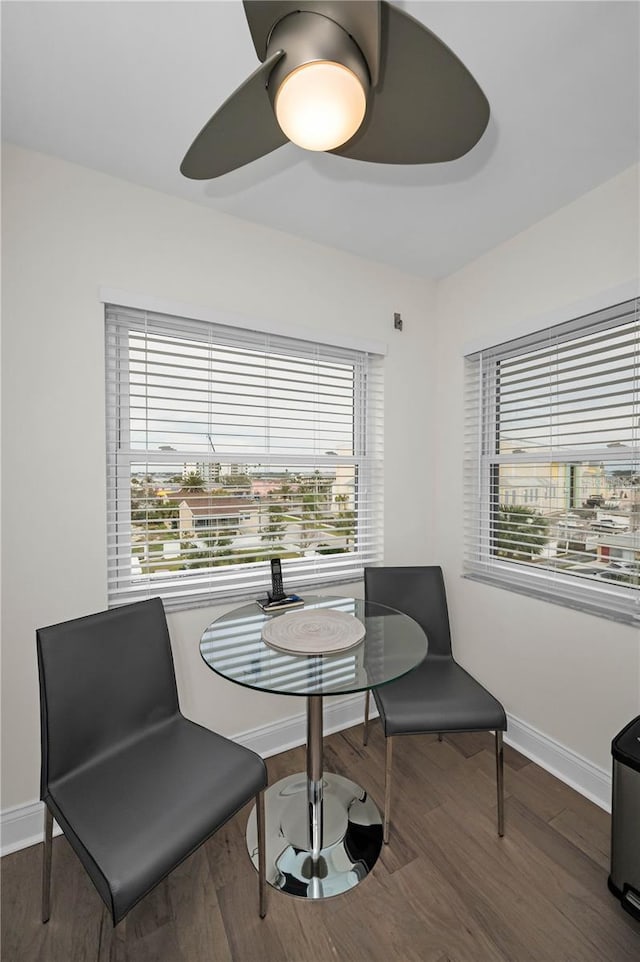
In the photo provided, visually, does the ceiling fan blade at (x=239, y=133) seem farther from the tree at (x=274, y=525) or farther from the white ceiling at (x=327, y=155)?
the tree at (x=274, y=525)

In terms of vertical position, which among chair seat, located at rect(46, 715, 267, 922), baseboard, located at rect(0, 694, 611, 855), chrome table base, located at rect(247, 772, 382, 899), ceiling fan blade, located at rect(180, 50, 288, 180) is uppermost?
ceiling fan blade, located at rect(180, 50, 288, 180)

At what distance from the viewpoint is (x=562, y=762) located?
195cm

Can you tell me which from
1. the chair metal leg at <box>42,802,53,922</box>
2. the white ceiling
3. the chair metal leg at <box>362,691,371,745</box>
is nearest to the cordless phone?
the chair metal leg at <box>362,691,371,745</box>

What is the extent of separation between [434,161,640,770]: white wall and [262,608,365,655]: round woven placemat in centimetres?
94

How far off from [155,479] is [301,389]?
88 centimetres

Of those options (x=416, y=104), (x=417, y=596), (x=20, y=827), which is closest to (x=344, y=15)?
(x=416, y=104)

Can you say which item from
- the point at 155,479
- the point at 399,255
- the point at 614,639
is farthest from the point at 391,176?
the point at 614,639

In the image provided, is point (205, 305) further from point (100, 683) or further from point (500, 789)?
point (500, 789)

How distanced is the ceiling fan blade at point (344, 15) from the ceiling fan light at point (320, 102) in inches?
2.5

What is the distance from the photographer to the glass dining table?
54.0 inches

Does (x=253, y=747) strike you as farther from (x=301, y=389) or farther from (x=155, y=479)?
(x=301, y=389)

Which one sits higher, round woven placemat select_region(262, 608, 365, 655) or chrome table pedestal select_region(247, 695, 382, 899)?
round woven placemat select_region(262, 608, 365, 655)

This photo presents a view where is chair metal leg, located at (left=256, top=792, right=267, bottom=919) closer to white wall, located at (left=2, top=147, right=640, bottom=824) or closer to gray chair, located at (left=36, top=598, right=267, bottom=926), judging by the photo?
gray chair, located at (left=36, top=598, right=267, bottom=926)

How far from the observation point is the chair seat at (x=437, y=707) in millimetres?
1629
